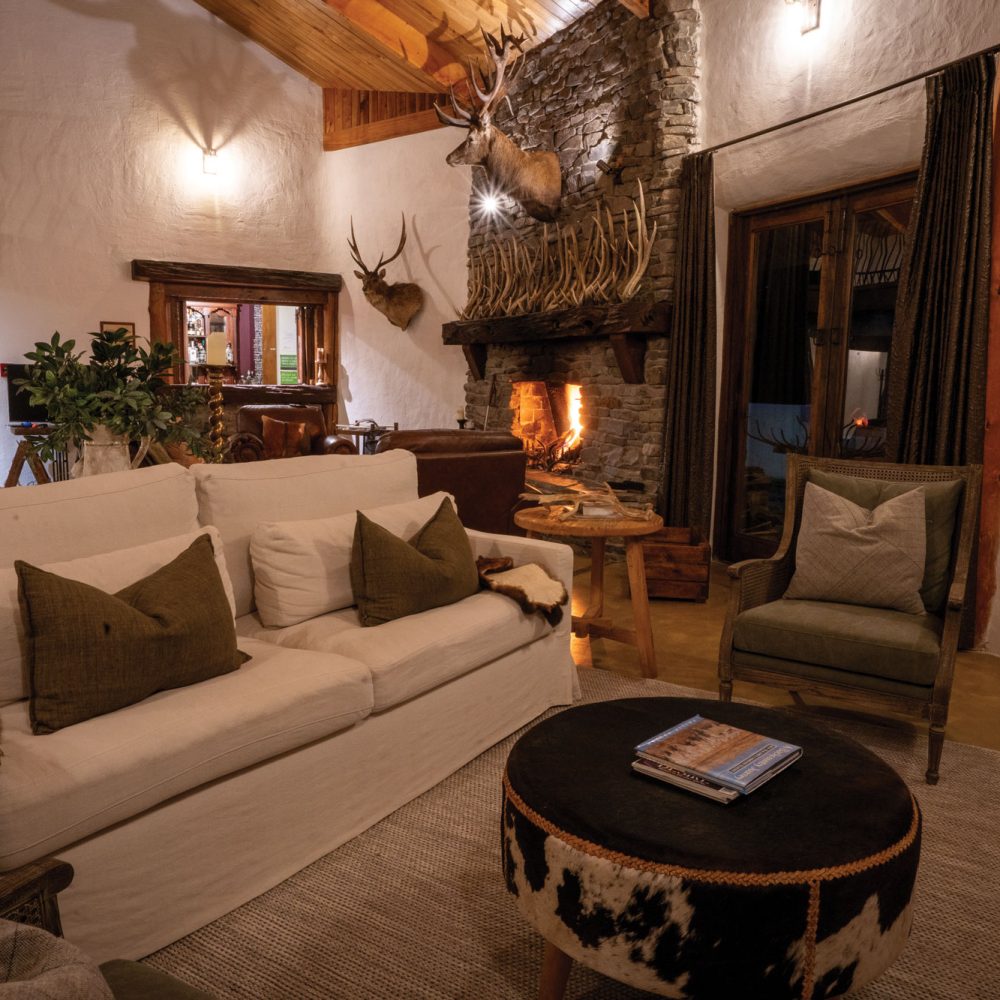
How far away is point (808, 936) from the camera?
136cm

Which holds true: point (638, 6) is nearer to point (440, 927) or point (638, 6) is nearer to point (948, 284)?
point (948, 284)

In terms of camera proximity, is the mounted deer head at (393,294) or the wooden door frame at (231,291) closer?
the mounted deer head at (393,294)

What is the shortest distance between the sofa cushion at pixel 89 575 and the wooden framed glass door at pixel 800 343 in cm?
371

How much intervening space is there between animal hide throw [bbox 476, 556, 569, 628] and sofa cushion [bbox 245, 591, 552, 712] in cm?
4

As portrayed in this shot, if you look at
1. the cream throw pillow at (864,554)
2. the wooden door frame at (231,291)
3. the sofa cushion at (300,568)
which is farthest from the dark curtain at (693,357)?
the wooden door frame at (231,291)

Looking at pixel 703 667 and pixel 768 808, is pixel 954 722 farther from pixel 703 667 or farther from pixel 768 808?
pixel 768 808

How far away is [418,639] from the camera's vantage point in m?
2.46

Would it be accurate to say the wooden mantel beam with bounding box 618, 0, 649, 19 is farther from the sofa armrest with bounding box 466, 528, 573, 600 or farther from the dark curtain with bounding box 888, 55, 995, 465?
the sofa armrest with bounding box 466, 528, 573, 600

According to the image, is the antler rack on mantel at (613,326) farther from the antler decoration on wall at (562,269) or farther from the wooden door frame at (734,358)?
the wooden door frame at (734,358)

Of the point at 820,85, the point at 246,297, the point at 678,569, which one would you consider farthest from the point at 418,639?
the point at 246,297

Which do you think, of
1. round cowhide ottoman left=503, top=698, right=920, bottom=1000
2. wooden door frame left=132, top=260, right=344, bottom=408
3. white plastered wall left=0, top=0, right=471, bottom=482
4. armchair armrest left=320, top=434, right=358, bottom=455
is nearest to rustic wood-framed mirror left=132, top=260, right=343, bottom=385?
wooden door frame left=132, top=260, right=344, bottom=408

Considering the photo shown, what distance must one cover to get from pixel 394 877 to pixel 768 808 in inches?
39.8

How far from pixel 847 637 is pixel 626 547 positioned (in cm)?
99

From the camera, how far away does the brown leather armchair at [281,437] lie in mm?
6797
